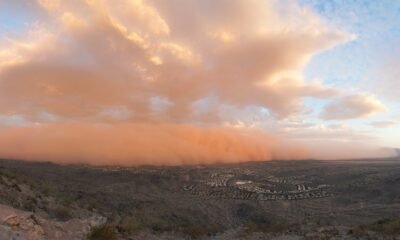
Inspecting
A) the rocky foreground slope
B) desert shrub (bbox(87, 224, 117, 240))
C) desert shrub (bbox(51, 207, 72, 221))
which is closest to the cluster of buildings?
the rocky foreground slope

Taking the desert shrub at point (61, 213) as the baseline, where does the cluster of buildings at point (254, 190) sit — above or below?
below

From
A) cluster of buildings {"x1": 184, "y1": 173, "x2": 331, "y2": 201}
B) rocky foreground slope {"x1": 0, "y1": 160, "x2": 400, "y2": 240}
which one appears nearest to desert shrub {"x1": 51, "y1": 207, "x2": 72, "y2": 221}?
rocky foreground slope {"x1": 0, "y1": 160, "x2": 400, "y2": 240}

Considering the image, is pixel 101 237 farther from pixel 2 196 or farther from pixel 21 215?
pixel 2 196

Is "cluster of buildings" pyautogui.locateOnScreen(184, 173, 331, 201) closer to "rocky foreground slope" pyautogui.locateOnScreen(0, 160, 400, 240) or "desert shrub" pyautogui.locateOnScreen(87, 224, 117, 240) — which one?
"rocky foreground slope" pyautogui.locateOnScreen(0, 160, 400, 240)

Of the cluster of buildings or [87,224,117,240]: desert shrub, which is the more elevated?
[87,224,117,240]: desert shrub

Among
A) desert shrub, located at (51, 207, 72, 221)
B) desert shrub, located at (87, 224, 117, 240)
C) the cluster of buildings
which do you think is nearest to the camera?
desert shrub, located at (87, 224, 117, 240)

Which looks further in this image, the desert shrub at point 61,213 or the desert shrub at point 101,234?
the desert shrub at point 61,213

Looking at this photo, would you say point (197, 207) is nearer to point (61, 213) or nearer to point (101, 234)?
point (61, 213)

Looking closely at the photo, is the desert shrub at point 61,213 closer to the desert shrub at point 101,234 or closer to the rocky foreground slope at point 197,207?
the rocky foreground slope at point 197,207

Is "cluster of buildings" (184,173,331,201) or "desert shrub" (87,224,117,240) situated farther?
"cluster of buildings" (184,173,331,201)

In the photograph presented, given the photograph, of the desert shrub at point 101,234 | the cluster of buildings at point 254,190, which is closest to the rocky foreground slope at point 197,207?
the desert shrub at point 101,234

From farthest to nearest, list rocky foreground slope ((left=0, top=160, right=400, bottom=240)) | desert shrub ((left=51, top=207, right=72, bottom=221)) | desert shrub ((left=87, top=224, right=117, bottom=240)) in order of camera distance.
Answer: desert shrub ((left=51, top=207, right=72, bottom=221)), rocky foreground slope ((left=0, top=160, right=400, bottom=240)), desert shrub ((left=87, top=224, right=117, bottom=240))
